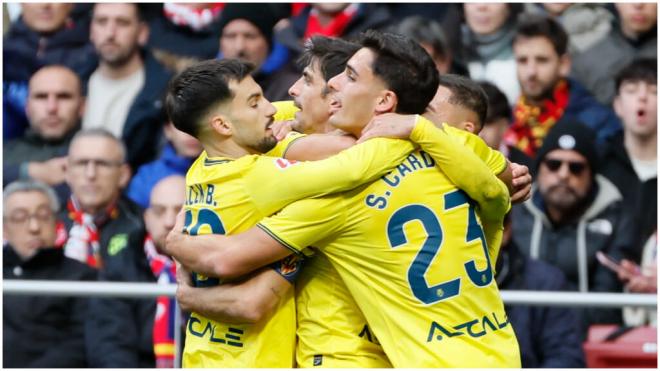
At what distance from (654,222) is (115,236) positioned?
10.2 ft

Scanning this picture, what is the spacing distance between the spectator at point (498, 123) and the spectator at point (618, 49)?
56cm

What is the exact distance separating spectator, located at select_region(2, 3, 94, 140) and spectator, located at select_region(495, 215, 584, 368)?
10.5ft

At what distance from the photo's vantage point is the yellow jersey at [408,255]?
5.08 m

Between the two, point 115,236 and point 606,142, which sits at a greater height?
point 606,142

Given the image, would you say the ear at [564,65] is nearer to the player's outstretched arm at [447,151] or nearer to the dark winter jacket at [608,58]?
the dark winter jacket at [608,58]

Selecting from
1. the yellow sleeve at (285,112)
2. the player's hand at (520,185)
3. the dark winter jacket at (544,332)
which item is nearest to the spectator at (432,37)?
the dark winter jacket at (544,332)

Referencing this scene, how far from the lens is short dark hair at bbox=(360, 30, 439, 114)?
5.14 meters

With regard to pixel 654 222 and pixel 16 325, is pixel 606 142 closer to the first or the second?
pixel 654 222

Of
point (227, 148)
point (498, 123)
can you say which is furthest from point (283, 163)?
point (498, 123)

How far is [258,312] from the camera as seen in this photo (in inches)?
205

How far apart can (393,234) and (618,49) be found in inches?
171

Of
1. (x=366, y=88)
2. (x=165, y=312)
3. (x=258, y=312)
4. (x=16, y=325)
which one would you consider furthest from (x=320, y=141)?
(x=16, y=325)

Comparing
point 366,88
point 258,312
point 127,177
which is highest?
point 366,88

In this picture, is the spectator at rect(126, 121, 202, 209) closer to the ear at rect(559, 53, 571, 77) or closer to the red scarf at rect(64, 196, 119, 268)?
the red scarf at rect(64, 196, 119, 268)
